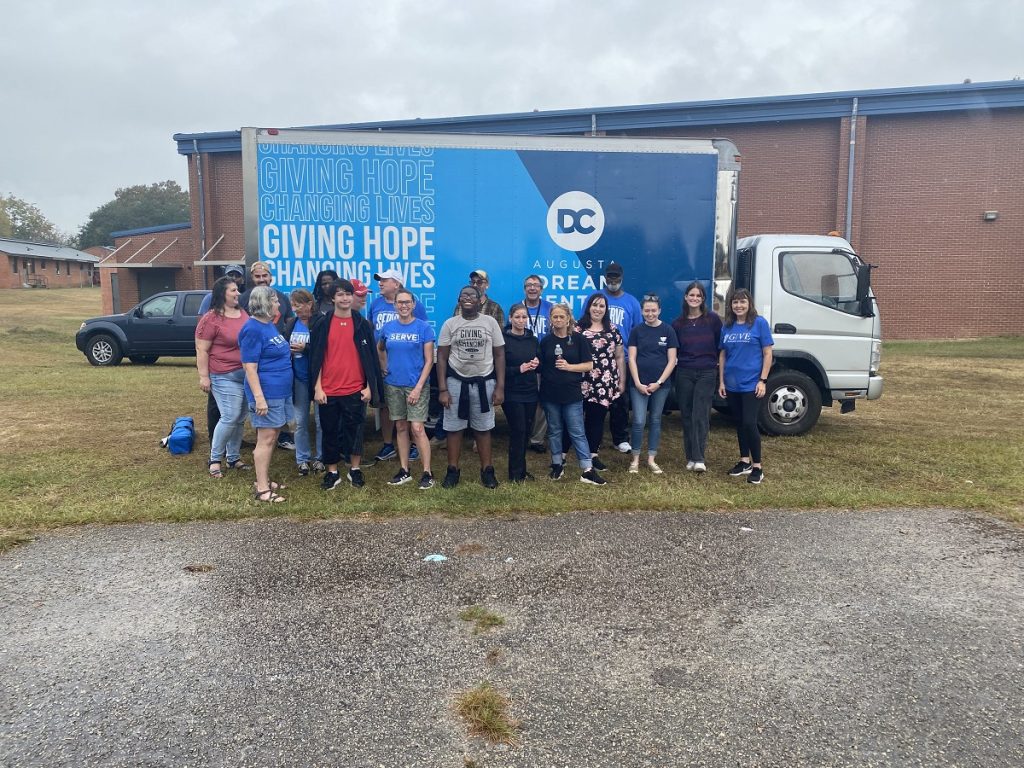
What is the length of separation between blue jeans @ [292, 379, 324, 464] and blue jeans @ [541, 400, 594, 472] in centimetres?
208

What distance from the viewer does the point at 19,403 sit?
34.0 feet

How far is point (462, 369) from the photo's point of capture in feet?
19.8

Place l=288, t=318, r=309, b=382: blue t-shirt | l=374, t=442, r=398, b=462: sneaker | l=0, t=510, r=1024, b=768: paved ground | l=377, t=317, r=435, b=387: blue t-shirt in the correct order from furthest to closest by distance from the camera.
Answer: l=374, t=442, r=398, b=462: sneaker < l=288, t=318, r=309, b=382: blue t-shirt < l=377, t=317, r=435, b=387: blue t-shirt < l=0, t=510, r=1024, b=768: paved ground

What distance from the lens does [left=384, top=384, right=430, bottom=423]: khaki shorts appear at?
6.18 m

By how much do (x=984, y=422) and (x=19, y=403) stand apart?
13.0m

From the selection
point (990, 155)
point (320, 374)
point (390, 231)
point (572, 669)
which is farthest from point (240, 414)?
point (990, 155)

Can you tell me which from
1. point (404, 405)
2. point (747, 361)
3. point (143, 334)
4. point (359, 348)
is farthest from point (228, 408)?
point (143, 334)

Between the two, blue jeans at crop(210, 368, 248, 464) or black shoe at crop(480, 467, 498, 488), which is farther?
blue jeans at crop(210, 368, 248, 464)

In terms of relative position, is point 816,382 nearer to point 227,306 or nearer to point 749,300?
point 749,300

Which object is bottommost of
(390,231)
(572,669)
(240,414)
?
(572,669)

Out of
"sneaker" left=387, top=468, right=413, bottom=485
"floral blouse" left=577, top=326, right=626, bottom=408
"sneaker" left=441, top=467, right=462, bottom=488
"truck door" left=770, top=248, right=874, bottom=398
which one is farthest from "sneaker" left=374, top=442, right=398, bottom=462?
"truck door" left=770, top=248, right=874, bottom=398

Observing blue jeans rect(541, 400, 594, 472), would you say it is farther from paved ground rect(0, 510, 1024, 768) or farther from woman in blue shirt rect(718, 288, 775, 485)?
woman in blue shirt rect(718, 288, 775, 485)

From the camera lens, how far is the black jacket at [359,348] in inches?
236

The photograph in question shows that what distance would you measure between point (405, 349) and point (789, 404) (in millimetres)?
4588
